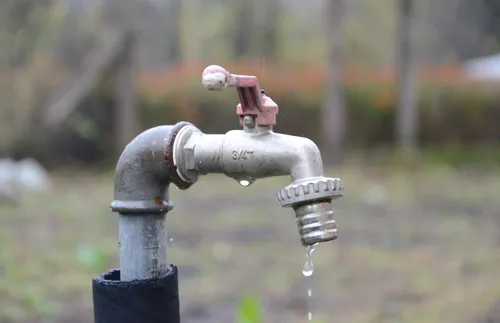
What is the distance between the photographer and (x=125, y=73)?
13.3 metres

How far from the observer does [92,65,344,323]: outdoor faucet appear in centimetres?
163

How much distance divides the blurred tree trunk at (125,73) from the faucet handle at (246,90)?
11.4 metres

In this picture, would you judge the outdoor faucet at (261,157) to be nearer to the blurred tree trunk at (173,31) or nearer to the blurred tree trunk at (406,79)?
the blurred tree trunk at (406,79)

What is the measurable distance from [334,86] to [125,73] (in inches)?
139

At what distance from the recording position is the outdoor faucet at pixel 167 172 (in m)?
1.63

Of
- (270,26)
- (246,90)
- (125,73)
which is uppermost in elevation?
(270,26)

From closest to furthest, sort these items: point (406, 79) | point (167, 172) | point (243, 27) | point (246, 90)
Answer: point (246, 90) → point (167, 172) → point (406, 79) → point (243, 27)

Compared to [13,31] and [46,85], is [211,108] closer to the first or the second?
[46,85]

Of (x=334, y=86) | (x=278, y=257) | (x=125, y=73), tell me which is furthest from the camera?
(x=125, y=73)

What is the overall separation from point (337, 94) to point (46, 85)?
5039mm

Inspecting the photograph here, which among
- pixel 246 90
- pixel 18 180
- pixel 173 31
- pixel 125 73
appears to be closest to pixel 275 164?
pixel 246 90

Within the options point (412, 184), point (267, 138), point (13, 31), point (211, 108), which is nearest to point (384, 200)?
point (412, 184)

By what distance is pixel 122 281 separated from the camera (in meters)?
1.72

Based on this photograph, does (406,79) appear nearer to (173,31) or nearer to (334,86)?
(334,86)
